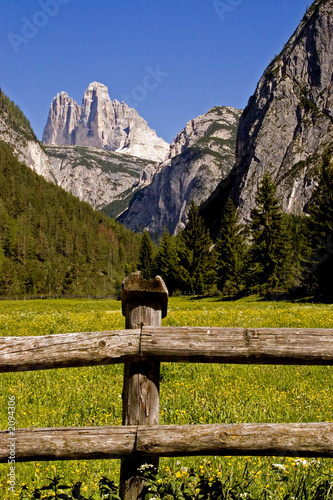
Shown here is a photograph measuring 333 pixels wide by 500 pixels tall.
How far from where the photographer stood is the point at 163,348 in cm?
342

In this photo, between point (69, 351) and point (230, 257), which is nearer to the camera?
point (69, 351)

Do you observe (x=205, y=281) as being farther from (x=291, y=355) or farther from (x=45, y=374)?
(x=291, y=355)

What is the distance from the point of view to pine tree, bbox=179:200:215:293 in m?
72.0

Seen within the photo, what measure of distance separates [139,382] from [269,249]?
5069 centimetres

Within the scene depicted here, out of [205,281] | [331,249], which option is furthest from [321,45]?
[331,249]

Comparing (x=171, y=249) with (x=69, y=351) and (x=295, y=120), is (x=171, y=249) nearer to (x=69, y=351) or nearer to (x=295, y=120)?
(x=69, y=351)

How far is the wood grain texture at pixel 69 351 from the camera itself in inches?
134

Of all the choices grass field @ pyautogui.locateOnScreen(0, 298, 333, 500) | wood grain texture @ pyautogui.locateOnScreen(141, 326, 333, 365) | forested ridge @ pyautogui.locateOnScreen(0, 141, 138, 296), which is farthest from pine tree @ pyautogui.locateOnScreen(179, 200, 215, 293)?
wood grain texture @ pyautogui.locateOnScreen(141, 326, 333, 365)

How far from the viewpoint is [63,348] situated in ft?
11.3

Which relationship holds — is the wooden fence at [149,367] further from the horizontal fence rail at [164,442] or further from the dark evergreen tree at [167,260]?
the dark evergreen tree at [167,260]

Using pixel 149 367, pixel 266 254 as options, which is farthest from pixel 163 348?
pixel 266 254

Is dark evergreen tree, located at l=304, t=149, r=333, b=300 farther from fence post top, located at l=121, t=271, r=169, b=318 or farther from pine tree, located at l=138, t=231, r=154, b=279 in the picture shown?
pine tree, located at l=138, t=231, r=154, b=279

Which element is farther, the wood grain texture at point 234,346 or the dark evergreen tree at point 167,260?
the dark evergreen tree at point 167,260

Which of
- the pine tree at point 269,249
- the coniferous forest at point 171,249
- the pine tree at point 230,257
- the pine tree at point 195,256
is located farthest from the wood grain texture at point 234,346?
the pine tree at point 195,256
